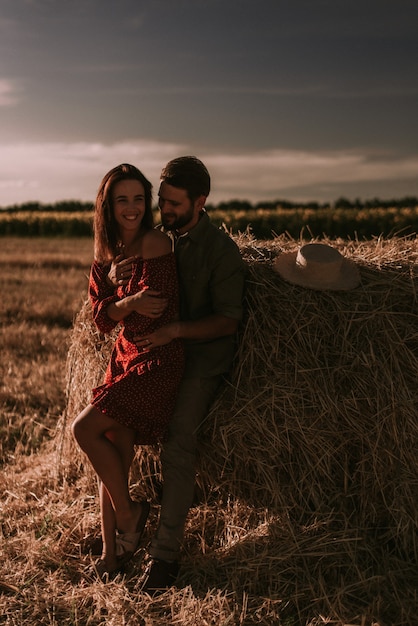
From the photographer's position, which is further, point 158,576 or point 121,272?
point 121,272

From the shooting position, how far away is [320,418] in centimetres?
360

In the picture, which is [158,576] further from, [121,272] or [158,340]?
[121,272]

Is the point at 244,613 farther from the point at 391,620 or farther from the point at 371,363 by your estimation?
the point at 371,363

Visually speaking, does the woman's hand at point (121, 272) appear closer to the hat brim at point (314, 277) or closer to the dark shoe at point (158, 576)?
the hat brim at point (314, 277)

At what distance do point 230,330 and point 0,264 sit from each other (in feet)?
48.3

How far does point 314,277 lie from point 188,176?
891 millimetres

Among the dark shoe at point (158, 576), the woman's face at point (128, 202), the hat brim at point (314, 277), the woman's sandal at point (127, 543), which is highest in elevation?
the woman's face at point (128, 202)

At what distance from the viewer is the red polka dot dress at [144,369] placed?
11.3 feet

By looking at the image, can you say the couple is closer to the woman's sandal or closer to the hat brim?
the woman's sandal

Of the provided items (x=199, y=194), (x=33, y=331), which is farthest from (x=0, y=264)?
(x=199, y=194)

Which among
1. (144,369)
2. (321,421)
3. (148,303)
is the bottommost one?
(321,421)

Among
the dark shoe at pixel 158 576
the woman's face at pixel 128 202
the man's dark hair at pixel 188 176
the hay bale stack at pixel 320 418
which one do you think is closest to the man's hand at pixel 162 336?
the hay bale stack at pixel 320 418

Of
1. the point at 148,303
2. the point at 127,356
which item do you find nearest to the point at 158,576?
the point at 127,356

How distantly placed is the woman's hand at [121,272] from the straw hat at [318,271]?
85cm
